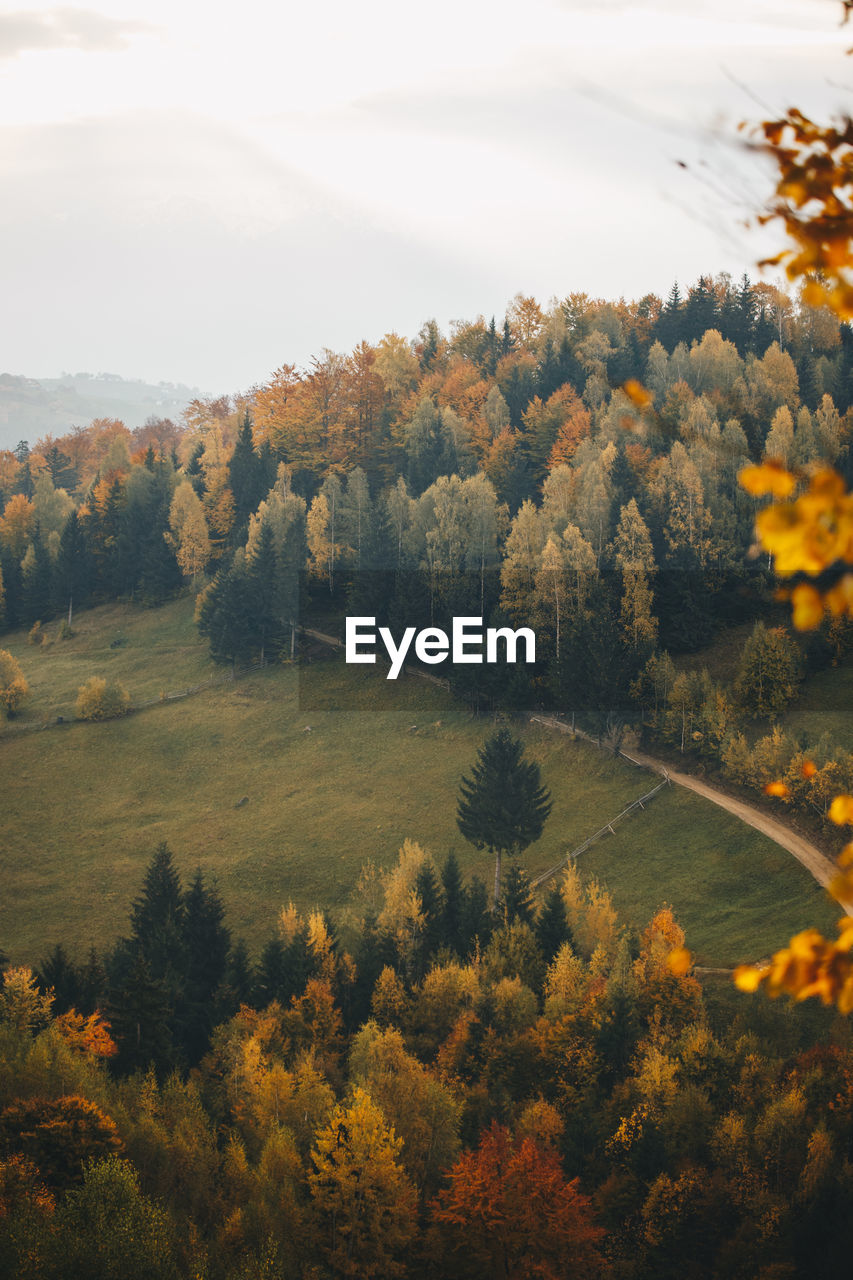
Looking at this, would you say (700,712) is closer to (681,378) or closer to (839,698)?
(839,698)

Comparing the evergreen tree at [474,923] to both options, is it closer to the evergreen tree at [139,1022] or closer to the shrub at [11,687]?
the evergreen tree at [139,1022]

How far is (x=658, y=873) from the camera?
52062mm

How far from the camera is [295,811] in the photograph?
208 feet

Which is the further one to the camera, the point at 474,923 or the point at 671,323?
the point at 671,323

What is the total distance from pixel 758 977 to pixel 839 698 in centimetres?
5988

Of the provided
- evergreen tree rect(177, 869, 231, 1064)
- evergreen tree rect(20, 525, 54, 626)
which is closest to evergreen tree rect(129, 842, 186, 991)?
evergreen tree rect(177, 869, 231, 1064)

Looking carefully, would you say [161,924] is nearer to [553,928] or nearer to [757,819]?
[553,928]

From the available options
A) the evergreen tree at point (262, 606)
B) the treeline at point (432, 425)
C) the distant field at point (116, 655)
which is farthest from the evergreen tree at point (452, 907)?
the treeline at point (432, 425)

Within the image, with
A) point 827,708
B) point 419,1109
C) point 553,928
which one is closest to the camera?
point 419,1109

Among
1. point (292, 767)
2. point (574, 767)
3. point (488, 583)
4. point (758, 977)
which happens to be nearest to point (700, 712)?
point (574, 767)

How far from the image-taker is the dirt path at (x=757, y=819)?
160 feet

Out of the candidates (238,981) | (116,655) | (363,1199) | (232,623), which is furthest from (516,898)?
(116,655)
